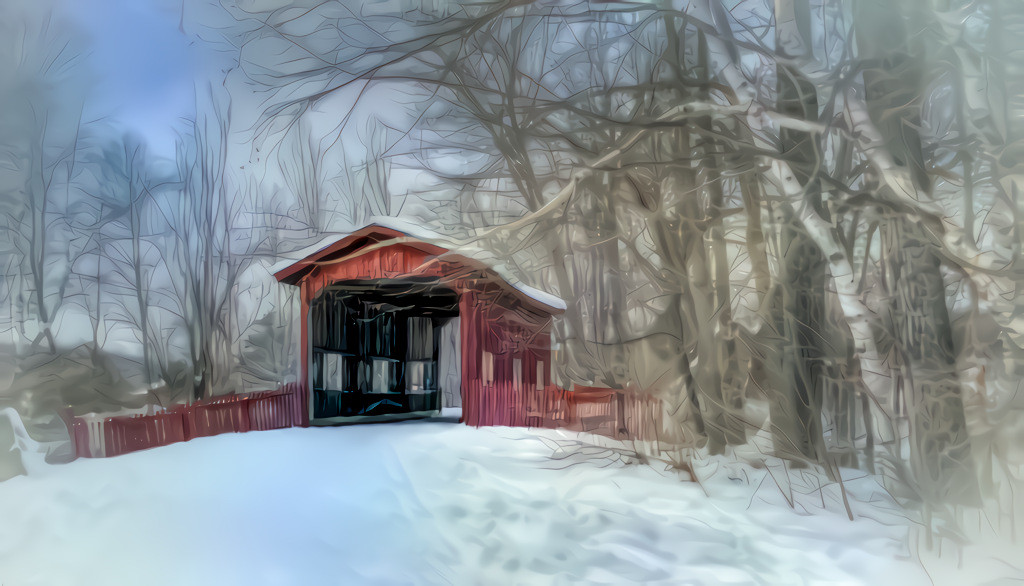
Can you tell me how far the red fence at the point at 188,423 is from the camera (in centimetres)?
1002

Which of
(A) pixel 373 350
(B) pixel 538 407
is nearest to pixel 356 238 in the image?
(A) pixel 373 350

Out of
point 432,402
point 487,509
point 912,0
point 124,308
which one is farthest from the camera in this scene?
point 124,308

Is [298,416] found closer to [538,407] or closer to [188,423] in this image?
[188,423]

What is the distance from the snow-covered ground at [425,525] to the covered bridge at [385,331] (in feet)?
12.4

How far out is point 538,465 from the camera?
9.08 metres

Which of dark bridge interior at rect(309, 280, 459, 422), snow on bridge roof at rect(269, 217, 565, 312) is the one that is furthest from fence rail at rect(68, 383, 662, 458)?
snow on bridge roof at rect(269, 217, 565, 312)

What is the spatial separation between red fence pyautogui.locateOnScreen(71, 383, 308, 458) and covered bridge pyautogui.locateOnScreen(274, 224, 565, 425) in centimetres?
64

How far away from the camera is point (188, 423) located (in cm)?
1148

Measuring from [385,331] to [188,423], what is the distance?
4935 millimetres

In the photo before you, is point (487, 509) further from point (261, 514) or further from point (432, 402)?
point (432, 402)

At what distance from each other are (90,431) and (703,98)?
10.1m

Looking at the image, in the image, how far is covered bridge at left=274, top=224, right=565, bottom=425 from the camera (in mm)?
12641

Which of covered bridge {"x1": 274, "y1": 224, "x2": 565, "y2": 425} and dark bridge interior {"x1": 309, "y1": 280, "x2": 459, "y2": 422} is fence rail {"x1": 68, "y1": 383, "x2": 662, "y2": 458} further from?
dark bridge interior {"x1": 309, "y1": 280, "x2": 459, "y2": 422}

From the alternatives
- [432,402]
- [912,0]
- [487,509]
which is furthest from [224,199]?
[912,0]
